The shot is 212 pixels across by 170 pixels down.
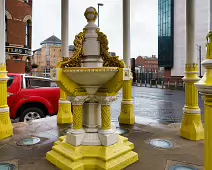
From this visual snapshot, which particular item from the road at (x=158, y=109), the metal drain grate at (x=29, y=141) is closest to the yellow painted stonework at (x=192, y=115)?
the road at (x=158, y=109)

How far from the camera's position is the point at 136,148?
3.91m

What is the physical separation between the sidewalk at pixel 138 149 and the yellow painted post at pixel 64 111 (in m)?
0.32

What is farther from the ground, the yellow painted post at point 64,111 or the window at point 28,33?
the window at point 28,33

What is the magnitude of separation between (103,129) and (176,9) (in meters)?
32.6

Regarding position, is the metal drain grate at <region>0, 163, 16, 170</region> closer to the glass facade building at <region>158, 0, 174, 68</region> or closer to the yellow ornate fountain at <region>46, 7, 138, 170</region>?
the yellow ornate fountain at <region>46, 7, 138, 170</region>

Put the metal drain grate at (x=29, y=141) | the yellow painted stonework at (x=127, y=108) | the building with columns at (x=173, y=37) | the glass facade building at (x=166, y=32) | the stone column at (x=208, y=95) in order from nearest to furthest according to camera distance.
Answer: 1. the stone column at (x=208, y=95)
2. the metal drain grate at (x=29, y=141)
3. the yellow painted stonework at (x=127, y=108)
4. the building with columns at (x=173, y=37)
5. the glass facade building at (x=166, y=32)

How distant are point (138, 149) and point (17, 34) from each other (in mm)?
14917

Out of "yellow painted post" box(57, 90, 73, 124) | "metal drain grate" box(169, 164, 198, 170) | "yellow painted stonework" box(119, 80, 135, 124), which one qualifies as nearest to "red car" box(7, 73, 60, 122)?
"yellow painted post" box(57, 90, 73, 124)

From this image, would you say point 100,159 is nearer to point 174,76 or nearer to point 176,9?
point 174,76

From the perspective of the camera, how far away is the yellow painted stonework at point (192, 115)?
4324 mm

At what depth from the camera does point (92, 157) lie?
10.4 ft

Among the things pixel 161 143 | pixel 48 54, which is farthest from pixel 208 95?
pixel 48 54

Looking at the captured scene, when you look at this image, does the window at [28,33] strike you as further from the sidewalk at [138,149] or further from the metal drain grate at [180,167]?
the metal drain grate at [180,167]

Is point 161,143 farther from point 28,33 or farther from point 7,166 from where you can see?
point 28,33
